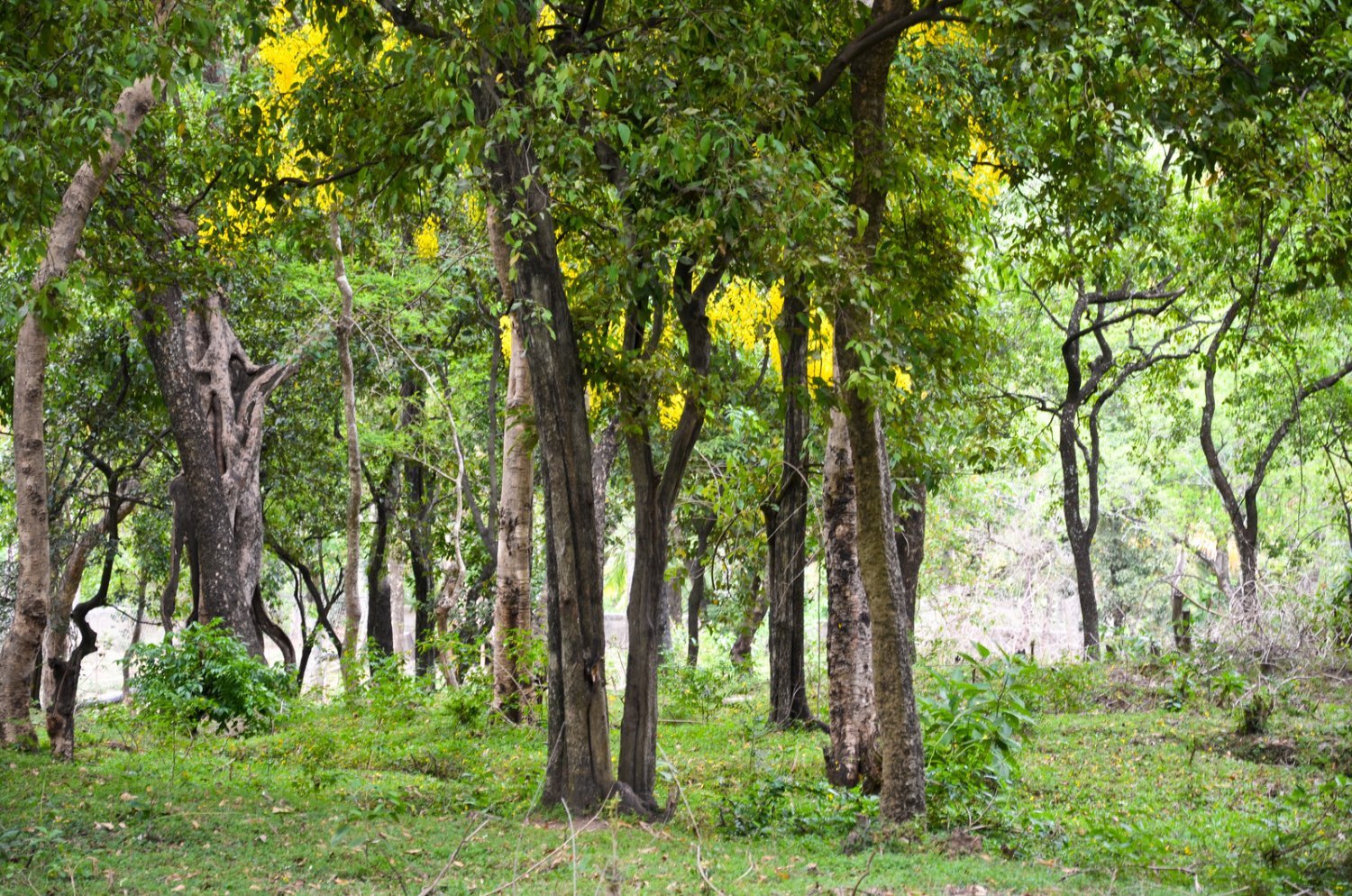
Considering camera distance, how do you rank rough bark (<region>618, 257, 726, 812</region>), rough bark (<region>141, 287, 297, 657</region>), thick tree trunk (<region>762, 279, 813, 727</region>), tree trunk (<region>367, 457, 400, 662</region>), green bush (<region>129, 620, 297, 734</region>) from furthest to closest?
tree trunk (<region>367, 457, 400, 662</region>), rough bark (<region>141, 287, 297, 657</region>), green bush (<region>129, 620, 297, 734</region>), thick tree trunk (<region>762, 279, 813, 727</region>), rough bark (<region>618, 257, 726, 812</region>)

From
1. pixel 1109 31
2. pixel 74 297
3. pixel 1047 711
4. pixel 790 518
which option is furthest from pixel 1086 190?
pixel 74 297

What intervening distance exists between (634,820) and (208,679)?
696 cm

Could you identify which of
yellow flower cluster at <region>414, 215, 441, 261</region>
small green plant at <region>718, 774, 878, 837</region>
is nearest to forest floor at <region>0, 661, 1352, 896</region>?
small green plant at <region>718, 774, 878, 837</region>

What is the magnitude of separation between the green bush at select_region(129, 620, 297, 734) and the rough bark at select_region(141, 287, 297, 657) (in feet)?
7.34

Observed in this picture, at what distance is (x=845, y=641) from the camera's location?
374 inches

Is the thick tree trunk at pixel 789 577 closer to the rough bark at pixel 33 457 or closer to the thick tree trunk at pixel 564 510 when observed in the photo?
the thick tree trunk at pixel 564 510

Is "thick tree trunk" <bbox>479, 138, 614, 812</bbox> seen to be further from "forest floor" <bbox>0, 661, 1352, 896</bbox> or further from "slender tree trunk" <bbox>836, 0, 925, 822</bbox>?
"slender tree trunk" <bbox>836, 0, 925, 822</bbox>

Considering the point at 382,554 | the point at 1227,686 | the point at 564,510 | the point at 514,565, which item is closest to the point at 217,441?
the point at 514,565

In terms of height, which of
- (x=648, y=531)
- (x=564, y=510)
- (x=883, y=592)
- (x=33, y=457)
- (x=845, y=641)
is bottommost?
(x=845, y=641)

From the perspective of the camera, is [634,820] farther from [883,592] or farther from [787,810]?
[883,592]

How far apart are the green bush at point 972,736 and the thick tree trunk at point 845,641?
0.51 metres

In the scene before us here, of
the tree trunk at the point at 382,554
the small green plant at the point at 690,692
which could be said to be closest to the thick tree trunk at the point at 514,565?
the small green plant at the point at 690,692

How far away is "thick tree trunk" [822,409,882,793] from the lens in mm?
9125

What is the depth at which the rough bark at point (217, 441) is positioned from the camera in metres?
15.4
